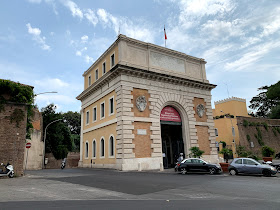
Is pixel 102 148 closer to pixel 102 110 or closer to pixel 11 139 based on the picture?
pixel 102 110

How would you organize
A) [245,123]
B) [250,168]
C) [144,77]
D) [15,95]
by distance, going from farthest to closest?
1. [245,123]
2. [144,77]
3. [250,168]
4. [15,95]

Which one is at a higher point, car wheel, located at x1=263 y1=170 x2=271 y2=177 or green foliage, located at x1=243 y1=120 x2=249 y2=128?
green foliage, located at x1=243 y1=120 x2=249 y2=128

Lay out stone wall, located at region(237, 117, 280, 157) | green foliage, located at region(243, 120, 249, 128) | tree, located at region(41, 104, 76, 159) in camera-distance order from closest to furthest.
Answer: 1. tree, located at region(41, 104, 76, 159)
2. stone wall, located at region(237, 117, 280, 157)
3. green foliage, located at region(243, 120, 249, 128)

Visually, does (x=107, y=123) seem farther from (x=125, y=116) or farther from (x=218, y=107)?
(x=218, y=107)

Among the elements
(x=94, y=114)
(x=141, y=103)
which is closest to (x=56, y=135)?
(x=94, y=114)

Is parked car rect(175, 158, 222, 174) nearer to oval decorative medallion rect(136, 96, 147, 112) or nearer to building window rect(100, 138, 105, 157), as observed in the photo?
oval decorative medallion rect(136, 96, 147, 112)

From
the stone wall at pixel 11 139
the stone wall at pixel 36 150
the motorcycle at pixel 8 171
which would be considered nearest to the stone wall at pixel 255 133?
the stone wall at pixel 36 150

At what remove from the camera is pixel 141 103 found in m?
22.3

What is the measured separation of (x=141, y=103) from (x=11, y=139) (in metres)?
11.6

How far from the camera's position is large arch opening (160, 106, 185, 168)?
24500mm

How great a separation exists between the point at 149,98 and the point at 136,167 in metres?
6.99

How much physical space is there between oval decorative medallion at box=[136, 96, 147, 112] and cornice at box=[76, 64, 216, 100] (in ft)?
7.60

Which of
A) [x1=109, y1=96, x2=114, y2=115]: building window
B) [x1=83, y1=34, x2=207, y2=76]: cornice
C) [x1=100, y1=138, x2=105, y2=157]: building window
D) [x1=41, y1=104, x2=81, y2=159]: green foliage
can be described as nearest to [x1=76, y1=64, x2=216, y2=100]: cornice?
[x1=109, y1=96, x2=114, y2=115]: building window

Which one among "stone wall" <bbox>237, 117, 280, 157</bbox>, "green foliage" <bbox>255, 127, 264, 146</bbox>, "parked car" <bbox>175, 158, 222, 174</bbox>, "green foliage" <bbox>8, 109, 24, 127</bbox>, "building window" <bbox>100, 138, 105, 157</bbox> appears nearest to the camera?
"green foliage" <bbox>8, 109, 24, 127</bbox>
